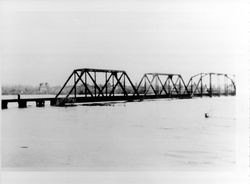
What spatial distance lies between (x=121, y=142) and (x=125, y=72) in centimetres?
93

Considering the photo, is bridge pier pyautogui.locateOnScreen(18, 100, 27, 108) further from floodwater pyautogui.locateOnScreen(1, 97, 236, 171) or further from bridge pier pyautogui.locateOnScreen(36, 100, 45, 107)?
floodwater pyautogui.locateOnScreen(1, 97, 236, 171)

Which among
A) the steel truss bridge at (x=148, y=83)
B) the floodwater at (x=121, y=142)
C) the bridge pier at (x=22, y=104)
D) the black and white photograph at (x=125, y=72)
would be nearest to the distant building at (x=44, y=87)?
the black and white photograph at (x=125, y=72)

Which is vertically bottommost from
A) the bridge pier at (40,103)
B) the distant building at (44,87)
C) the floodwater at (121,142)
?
the floodwater at (121,142)

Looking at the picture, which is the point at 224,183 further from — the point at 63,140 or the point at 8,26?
the point at 8,26

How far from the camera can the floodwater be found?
418 centimetres

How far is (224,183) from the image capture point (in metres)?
4.12

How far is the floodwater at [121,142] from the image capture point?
13.7ft

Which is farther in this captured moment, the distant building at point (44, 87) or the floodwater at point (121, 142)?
the distant building at point (44, 87)

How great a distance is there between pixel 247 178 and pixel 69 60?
2366 mm

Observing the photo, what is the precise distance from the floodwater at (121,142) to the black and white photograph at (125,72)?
1 centimetres

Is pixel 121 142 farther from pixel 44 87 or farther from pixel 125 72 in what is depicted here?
pixel 44 87

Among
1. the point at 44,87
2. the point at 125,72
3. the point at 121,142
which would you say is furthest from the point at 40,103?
the point at 121,142

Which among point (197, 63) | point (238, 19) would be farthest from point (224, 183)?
point (238, 19)

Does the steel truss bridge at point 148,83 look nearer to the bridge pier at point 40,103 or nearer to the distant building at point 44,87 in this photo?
the bridge pier at point 40,103
